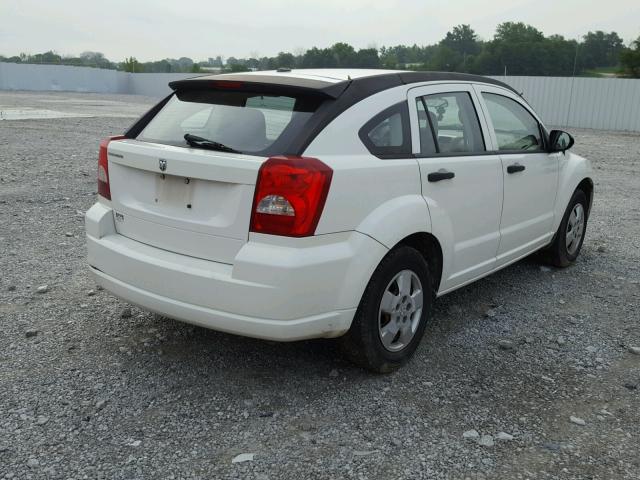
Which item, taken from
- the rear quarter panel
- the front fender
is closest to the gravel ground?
the front fender

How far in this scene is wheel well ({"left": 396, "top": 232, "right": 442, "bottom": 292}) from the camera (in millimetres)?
3922

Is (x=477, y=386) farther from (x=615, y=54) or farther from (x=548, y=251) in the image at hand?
(x=615, y=54)

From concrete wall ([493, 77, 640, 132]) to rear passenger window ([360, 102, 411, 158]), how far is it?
25227 millimetres

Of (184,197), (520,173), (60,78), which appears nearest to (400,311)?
(184,197)

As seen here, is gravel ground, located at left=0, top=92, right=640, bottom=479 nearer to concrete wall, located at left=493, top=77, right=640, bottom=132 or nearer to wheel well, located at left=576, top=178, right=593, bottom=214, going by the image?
wheel well, located at left=576, top=178, right=593, bottom=214

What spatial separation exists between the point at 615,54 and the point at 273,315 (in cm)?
3213

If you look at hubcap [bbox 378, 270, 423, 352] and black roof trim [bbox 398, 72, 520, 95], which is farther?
black roof trim [bbox 398, 72, 520, 95]

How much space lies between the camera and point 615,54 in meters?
30.6

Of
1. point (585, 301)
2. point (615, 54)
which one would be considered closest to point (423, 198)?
point (585, 301)

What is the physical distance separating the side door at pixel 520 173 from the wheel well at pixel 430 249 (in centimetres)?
86

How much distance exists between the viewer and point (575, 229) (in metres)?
6.16

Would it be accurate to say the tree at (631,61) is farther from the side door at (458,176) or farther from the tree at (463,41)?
the side door at (458,176)

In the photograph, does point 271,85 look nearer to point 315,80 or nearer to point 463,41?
point 315,80

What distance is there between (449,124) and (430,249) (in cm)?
84
